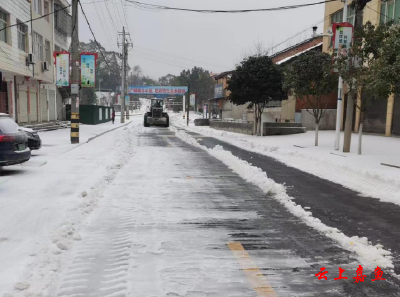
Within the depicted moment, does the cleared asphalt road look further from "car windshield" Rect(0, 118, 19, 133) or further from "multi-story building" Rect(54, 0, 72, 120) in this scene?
"multi-story building" Rect(54, 0, 72, 120)

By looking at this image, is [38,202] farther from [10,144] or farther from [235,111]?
[235,111]

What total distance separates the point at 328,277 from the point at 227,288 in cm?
112

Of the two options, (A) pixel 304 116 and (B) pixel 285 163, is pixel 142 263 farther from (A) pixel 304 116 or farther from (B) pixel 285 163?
(A) pixel 304 116

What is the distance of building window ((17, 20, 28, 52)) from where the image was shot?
22703mm

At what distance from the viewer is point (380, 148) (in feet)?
51.5

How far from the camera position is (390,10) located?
20.6 meters

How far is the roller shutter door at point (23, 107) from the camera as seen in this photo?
23531 mm

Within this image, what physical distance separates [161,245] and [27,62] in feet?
75.0

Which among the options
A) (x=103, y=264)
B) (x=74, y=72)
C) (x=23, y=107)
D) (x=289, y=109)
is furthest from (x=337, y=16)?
(x=103, y=264)

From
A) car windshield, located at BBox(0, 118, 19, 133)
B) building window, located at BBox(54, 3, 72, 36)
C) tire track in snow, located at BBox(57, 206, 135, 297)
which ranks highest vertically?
building window, located at BBox(54, 3, 72, 36)

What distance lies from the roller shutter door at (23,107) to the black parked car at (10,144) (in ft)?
53.7

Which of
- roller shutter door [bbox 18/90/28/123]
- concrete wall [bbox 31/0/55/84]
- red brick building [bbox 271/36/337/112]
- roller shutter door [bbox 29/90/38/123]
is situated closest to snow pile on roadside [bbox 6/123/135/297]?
roller shutter door [bbox 18/90/28/123]

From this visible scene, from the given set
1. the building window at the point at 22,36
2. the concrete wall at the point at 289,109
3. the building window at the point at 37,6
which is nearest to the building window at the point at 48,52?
the building window at the point at 37,6

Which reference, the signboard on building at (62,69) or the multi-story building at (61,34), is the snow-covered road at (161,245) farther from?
the multi-story building at (61,34)
